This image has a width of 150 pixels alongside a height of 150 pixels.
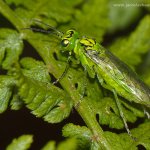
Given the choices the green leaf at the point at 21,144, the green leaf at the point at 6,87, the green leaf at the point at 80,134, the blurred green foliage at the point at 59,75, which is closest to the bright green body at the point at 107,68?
the blurred green foliage at the point at 59,75

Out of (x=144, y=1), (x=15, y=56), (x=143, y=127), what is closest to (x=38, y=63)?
(x=15, y=56)

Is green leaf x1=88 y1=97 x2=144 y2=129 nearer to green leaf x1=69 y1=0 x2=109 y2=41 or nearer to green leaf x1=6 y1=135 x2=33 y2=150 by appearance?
green leaf x1=69 y1=0 x2=109 y2=41

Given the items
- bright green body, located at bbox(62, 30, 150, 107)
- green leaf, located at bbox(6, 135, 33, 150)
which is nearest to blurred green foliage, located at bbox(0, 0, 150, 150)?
green leaf, located at bbox(6, 135, 33, 150)

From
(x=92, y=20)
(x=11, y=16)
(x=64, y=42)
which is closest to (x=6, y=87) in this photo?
(x=11, y=16)

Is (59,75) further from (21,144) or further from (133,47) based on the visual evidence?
(21,144)

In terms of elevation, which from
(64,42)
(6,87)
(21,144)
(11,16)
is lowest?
(21,144)

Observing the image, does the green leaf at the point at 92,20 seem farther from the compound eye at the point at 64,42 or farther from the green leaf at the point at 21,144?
the green leaf at the point at 21,144
